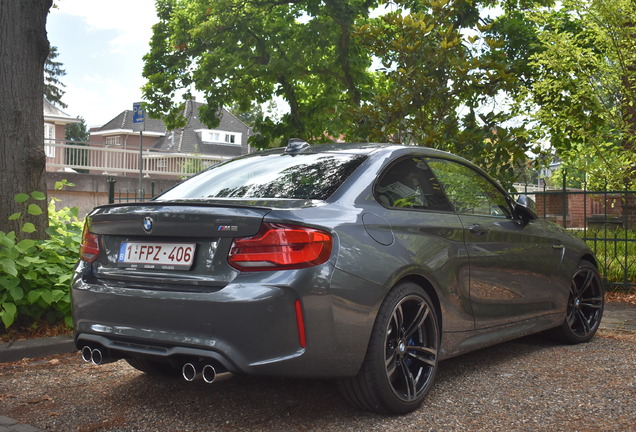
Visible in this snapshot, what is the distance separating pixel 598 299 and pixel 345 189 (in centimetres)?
333

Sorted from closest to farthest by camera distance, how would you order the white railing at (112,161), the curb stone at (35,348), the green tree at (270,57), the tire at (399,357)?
the tire at (399,357)
the curb stone at (35,348)
the green tree at (270,57)
the white railing at (112,161)

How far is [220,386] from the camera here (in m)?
4.57

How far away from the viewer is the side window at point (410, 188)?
166 inches

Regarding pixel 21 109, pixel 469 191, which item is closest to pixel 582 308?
pixel 469 191

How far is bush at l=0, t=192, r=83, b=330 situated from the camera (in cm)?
576

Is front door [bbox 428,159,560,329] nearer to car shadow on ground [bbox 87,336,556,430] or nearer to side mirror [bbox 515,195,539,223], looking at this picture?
side mirror [bbox 515,195,539,223]

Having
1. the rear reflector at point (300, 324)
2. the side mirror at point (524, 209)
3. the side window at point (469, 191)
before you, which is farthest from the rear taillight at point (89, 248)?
the side mirror at point (524, 209)

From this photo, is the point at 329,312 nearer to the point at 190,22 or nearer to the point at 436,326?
the point at 436,326

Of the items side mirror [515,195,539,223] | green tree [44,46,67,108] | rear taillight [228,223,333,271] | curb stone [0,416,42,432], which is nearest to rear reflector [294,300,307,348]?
rear taillight [228,223,333,271]

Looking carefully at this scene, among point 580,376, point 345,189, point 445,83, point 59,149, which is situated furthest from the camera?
point 59,149

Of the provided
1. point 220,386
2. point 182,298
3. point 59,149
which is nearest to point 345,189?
point 182,298

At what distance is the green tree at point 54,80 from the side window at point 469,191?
79175mm

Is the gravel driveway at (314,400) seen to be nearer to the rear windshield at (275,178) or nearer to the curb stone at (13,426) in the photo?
the curb stone at (13,426)

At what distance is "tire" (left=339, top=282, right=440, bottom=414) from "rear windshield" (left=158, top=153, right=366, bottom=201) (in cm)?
71
